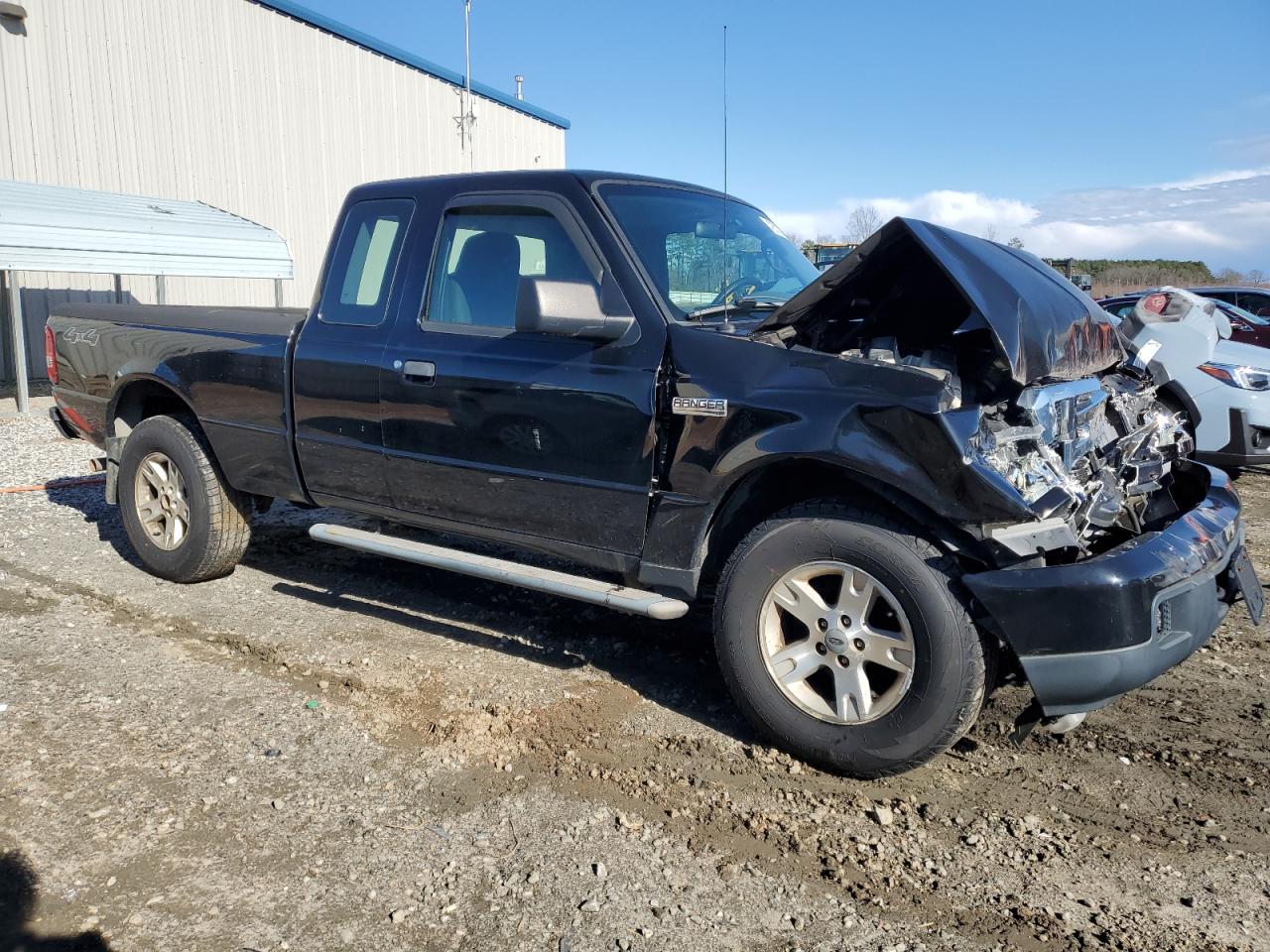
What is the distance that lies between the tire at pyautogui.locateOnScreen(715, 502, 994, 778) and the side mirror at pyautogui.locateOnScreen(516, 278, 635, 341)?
0.93 meters

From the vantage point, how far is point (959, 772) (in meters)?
3.34

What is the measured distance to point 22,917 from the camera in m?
2.52

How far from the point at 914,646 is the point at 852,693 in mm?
281

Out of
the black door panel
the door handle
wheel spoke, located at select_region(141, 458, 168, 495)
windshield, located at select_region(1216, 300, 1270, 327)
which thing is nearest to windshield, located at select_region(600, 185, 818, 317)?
the black door panel

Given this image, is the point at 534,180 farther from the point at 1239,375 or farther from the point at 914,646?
the point at 1239,375

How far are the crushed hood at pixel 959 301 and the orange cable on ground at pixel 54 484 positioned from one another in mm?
6371

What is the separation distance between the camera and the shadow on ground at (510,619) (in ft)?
13.5

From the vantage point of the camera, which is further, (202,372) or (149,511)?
(149,511)

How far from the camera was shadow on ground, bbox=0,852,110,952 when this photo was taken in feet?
7.88

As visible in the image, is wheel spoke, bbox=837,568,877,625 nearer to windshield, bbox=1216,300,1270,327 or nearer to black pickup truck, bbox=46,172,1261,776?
black pickup truck, bbox=46,172,1261,776

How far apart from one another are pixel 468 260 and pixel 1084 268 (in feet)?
127

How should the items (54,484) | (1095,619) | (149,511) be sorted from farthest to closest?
(54,484)
(149,511)
(1095,619)

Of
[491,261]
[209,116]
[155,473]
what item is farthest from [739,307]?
[209,116]

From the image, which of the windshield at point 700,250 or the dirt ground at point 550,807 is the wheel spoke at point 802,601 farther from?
the windshield at point 700,250
